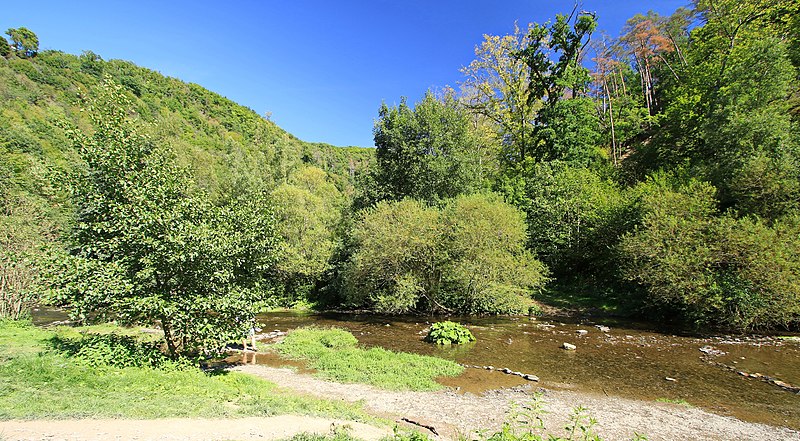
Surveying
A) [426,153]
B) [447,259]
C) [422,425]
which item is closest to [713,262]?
[447,259]

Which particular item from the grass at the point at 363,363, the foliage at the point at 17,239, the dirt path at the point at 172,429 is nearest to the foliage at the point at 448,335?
the grass at the point at 363,363

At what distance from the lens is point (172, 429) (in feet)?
23.4

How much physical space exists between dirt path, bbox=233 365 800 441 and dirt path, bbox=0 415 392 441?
10.4 feet

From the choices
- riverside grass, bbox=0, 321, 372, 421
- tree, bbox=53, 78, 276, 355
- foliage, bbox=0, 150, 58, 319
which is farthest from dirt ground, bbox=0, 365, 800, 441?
foliage, bbox=0, 150, 58, 319

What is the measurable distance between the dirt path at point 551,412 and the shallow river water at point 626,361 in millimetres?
953

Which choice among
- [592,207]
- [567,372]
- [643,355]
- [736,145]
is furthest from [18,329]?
[736,145]

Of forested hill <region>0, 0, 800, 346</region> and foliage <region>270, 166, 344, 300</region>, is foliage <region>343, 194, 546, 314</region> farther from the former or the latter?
foliage <region>270, 166, 344, 300</region>

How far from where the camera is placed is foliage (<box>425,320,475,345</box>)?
66.4 ft

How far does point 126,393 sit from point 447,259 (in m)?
21.1

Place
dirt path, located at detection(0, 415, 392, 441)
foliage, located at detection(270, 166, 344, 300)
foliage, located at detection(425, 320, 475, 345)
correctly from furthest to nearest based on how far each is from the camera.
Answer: foliage, located at detection(270, 166, 344, 300), foliage, located at detection(425, 320, 475, 345), dirt path, located at detection(0, 415, 392, 441)

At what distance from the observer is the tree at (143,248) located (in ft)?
36.0

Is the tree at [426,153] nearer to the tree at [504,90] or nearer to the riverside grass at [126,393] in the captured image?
the tree at [504,90]

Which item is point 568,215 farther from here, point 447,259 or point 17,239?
point 17,239

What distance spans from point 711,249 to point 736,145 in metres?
10.3
